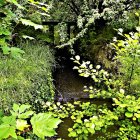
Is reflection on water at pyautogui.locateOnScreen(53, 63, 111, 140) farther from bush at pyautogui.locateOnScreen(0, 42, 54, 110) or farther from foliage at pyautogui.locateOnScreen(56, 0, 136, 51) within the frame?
foliage at pyautogui.locateOnScreen(56, 0, 136, 51)

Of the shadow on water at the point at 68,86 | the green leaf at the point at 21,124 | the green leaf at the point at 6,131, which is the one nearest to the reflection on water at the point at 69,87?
the shadow on water at the point at 68,86

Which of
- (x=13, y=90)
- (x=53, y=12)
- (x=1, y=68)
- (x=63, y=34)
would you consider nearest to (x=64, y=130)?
(x=13, y=90)

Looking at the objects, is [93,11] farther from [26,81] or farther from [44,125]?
[44,125]

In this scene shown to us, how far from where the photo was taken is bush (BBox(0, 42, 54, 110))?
3.58 meters

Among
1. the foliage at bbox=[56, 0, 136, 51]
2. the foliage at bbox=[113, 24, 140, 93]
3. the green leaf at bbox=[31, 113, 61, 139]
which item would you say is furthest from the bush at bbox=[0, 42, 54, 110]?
the green leaf at bbox=[31, 113, 61, 139]

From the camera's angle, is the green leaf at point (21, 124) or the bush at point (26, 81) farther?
the bush at point (26, 81)

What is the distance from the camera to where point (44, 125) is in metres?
0.86

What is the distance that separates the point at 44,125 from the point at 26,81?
10.4 feet

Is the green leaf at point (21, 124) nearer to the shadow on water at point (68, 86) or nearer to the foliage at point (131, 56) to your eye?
the foliage at point (131, 56)

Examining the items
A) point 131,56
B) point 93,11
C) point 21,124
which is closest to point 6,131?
point 21,124

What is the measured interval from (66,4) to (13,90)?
3.17 m

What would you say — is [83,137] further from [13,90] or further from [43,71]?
[43,71]

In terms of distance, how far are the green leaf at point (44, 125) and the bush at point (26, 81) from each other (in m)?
2.47

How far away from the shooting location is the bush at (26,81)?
3578mm
